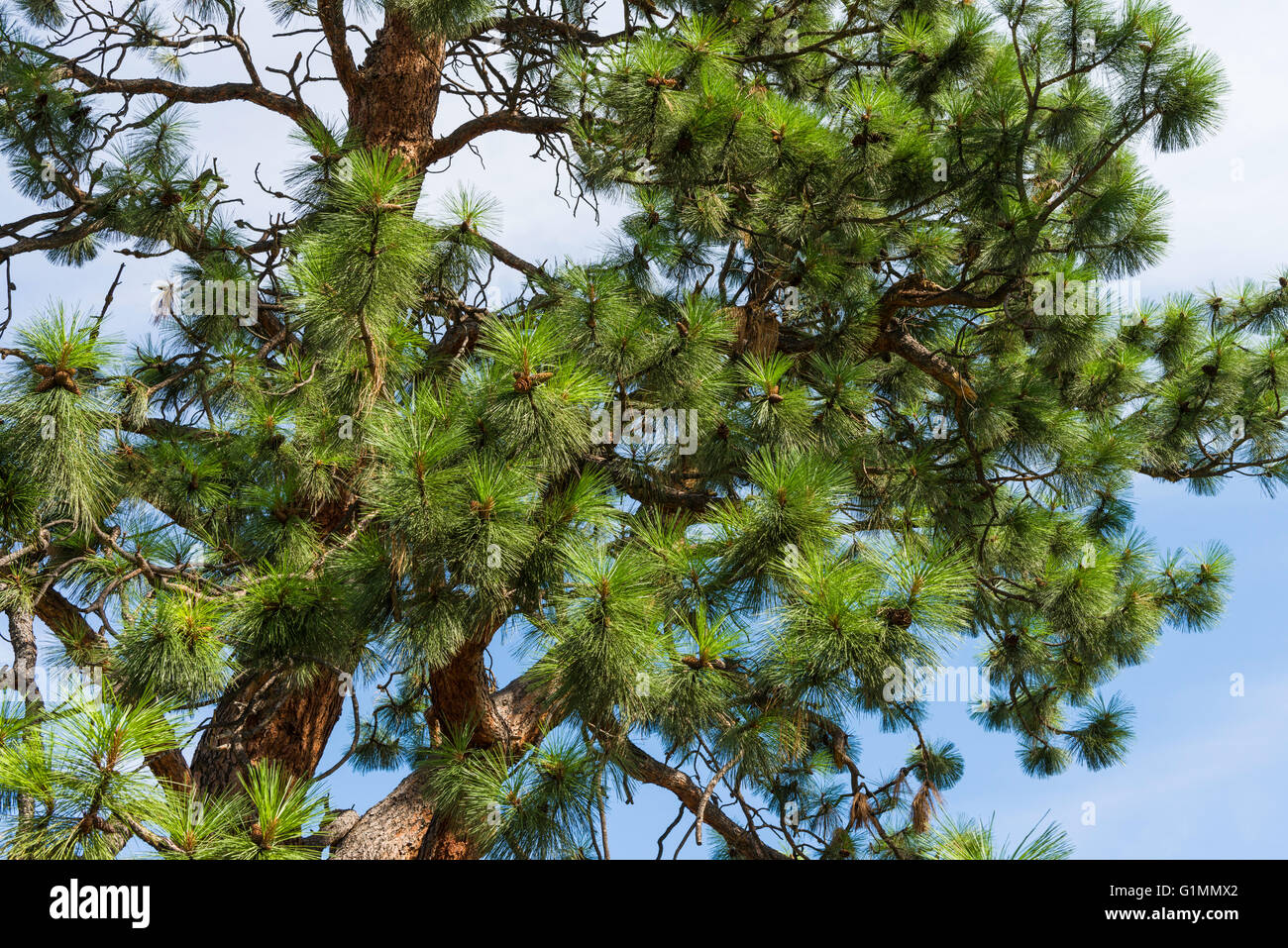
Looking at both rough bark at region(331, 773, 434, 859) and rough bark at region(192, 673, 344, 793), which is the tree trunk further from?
rough bark at region(331, 773, 434, 859)

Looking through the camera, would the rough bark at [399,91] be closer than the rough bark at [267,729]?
No

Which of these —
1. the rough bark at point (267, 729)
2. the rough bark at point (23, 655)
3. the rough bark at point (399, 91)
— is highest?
the rough bark at point (399, 91)

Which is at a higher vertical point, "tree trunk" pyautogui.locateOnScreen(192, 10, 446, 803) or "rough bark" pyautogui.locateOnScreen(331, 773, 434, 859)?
"tree trunk" pyautogui.locateOnScreen(192, 10, 446, 803)

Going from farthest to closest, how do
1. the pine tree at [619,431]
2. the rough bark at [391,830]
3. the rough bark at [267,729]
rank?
the rough bark at [391,830], the rough bark at [267,729], the pine tree at [619,431]

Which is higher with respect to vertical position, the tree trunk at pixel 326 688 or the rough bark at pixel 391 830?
the tree trunk at pixel 326 688

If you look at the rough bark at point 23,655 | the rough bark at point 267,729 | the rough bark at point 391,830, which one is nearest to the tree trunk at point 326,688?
the rough bark at point 267,729

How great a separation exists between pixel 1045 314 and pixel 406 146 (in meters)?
2.66

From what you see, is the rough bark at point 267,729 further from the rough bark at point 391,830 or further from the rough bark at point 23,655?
the rough bark at point 23,655

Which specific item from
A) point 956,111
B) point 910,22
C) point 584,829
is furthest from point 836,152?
point 584,829

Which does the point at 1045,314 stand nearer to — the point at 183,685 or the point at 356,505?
the point at 356,505

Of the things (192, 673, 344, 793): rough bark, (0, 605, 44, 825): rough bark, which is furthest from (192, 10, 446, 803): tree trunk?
(0, 605, 44, 825): rough bark

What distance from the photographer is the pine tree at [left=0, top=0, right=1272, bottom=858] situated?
2320mm

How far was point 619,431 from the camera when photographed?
2949mm

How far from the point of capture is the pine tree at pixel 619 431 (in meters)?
2.32
